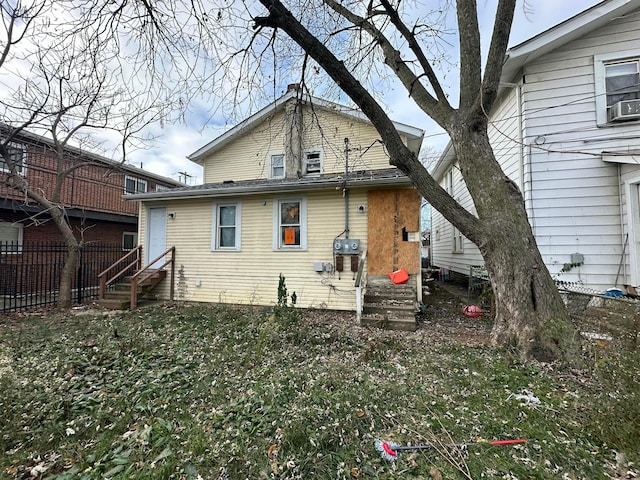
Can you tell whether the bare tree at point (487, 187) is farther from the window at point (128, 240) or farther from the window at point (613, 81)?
the window at point (128, 240)

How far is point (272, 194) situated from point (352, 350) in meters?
5.20

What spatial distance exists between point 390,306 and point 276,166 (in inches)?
270

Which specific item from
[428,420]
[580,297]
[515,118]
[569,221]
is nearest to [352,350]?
[428,420]

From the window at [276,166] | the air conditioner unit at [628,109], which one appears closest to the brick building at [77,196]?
the window at [276,166]

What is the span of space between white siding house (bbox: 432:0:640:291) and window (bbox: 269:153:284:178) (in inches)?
273

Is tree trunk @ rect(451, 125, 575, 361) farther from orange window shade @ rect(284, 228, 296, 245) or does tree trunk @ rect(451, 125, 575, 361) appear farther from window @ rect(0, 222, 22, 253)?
window @ rect(0, 222, 22, 253)

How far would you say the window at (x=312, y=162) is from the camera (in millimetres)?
9938

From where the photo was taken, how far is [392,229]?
721 cm

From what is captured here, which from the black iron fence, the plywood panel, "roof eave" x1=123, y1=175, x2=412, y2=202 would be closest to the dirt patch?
the plywood panel

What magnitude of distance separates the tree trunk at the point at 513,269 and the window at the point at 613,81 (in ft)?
12.2

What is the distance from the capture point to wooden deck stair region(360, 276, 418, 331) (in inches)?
223

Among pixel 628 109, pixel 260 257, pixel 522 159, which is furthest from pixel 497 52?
pixel 260 257

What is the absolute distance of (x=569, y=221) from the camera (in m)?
6.08

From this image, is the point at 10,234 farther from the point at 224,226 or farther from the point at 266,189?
the point at 266,189
